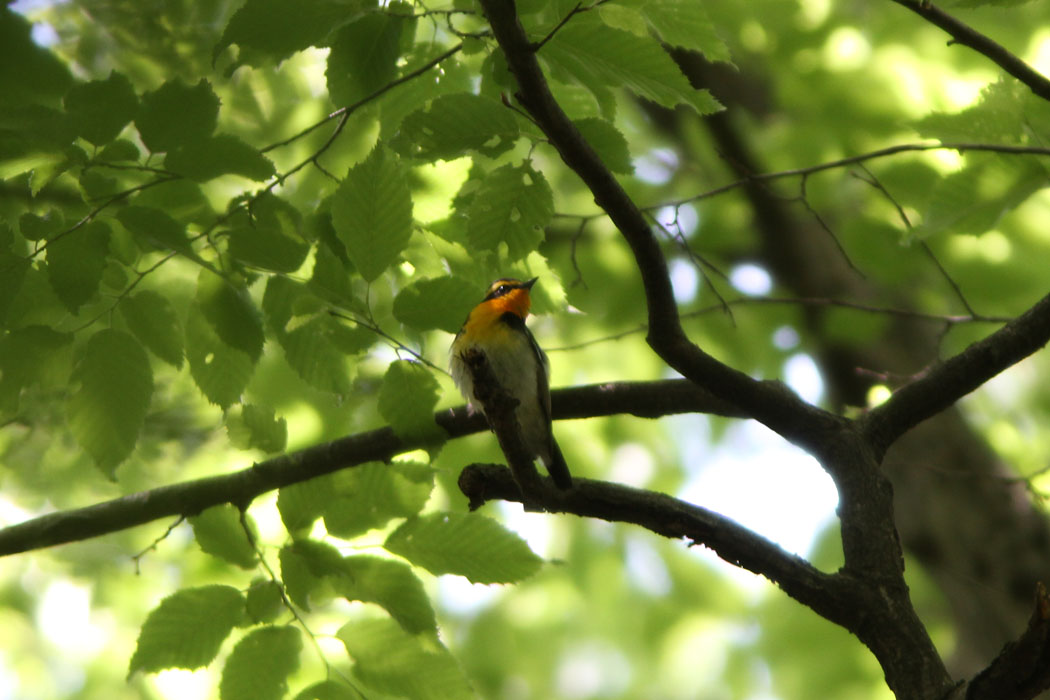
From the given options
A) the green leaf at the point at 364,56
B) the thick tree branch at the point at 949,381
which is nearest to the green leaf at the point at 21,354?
the green leaf at the point at 364,56

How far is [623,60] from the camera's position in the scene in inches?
92.7

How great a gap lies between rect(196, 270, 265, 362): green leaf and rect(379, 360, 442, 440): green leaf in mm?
445

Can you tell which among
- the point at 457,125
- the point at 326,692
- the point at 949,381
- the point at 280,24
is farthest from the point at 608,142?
the point at 326,692

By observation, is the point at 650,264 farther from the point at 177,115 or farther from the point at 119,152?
the point at 119,152

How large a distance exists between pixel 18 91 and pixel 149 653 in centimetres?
164

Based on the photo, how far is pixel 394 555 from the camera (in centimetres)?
275

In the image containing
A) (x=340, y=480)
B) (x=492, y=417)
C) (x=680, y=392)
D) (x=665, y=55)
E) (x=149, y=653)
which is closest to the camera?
(x=665, y=55)

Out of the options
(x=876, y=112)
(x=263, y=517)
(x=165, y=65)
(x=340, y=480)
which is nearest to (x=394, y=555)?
(x=340, y=480)

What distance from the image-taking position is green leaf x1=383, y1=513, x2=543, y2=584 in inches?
106

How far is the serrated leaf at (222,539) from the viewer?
2.89 metres

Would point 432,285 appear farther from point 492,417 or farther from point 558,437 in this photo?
point 558,437

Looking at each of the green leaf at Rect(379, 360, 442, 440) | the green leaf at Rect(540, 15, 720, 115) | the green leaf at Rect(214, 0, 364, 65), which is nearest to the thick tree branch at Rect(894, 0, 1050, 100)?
the green leaf at Rect(540, 15, 720, 115)

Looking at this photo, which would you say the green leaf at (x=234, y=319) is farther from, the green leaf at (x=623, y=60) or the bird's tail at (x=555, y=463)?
the bird's tail at (x=555, y=463)

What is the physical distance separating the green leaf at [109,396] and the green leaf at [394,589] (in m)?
0.77
